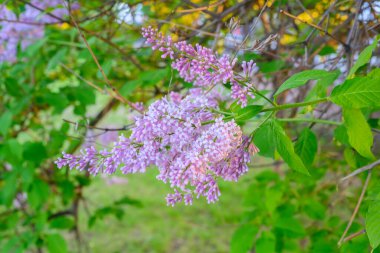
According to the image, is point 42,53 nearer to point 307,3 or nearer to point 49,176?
point 49,176

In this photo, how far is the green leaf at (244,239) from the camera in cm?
163

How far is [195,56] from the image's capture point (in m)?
0.85

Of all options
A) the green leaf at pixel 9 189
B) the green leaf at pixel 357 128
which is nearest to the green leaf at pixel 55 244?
the green leaf at pixel 9 189

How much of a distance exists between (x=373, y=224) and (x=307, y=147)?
0.30 m

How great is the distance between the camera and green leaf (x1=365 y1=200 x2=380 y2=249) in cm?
86

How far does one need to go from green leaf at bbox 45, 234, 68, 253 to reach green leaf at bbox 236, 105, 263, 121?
144 centimetres

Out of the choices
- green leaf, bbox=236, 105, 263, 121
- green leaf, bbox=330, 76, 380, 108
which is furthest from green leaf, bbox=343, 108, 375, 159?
green leaf, bbox=236, 105, 263, 121

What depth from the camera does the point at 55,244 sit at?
202 centimetres

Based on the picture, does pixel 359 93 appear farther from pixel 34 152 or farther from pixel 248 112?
pixel 34 152

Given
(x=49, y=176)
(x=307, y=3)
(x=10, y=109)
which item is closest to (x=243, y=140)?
(x=307, y=3)

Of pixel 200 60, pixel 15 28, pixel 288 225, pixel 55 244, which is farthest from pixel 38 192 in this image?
pixel 200 60

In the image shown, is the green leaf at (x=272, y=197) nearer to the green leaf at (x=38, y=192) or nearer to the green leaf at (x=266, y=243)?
the green leaf at (x=266, y=243)

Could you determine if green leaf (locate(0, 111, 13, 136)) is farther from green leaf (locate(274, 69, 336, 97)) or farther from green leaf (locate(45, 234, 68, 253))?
green leaf (locate(274, 69, 336, 97))

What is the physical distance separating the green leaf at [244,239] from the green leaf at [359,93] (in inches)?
37.1
